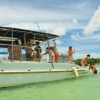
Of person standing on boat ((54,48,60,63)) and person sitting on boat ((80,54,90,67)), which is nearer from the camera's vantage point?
person standing on boat ((54,48,60,63))

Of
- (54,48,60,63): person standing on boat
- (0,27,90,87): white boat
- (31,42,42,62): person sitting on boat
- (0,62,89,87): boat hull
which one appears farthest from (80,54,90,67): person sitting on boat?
(31,42,42,62): person sitting on boat

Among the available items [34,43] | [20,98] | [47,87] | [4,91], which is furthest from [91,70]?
[20,98]

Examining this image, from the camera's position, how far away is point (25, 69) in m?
16.6

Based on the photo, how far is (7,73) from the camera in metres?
15.4

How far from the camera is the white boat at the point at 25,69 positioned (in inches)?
613

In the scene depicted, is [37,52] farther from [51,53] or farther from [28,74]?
[28,74]

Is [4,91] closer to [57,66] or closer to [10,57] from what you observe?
[10,57]

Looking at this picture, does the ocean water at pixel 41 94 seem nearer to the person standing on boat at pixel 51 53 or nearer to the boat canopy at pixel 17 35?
the boat canopy at pixel 17 35

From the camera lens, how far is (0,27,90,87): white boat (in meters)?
15.6

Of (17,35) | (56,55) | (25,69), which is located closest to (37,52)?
(17,35)

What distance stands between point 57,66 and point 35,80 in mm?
2563

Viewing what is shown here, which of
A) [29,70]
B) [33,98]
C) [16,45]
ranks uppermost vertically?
[16,45]

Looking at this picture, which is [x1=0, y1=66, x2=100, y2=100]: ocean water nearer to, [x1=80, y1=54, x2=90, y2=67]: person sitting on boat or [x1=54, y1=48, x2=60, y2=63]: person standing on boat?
[x1=54, y1=48, x2=60, y2=63]: person standing on boat

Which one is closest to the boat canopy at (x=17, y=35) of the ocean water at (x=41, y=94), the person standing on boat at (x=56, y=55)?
the person standing on boat at (x=56, y=55)
